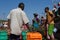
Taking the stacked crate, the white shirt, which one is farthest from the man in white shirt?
the stacked crate

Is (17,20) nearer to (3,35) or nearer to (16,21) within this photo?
(16,21)

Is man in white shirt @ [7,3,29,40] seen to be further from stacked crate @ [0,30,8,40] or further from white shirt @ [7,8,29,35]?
stacked crate @ [0,30,8,40]

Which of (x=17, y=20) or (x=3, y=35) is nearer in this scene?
(x=17, y=20)

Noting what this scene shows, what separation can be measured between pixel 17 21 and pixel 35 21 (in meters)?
6.44

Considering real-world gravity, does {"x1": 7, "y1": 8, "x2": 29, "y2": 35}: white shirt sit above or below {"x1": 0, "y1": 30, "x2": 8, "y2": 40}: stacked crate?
above

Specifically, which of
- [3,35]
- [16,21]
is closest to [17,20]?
[16,21]

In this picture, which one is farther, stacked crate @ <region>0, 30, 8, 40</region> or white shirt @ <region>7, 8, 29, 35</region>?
stacked crate @ <region>0, 30, 8, 40</region>

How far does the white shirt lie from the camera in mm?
8570

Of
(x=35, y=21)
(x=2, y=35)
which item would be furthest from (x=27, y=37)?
(x=35, y=21)

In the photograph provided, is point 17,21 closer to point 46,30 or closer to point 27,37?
point 27,37

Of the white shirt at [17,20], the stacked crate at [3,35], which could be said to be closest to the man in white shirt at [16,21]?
the white shirt at [17,20]

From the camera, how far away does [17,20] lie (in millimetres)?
8648

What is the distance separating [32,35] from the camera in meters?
10.3

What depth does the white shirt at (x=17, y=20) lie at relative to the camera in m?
8.57
